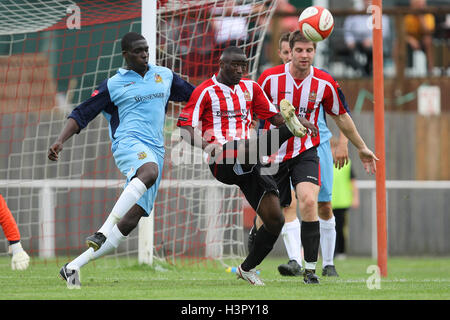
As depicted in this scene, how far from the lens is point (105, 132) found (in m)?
15.3

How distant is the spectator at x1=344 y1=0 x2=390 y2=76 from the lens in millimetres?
17016

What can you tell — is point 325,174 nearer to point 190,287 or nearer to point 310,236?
point 310,236

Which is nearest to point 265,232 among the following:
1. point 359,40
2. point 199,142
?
point 199,142

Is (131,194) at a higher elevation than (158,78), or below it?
below

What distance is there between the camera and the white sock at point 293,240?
9509mm

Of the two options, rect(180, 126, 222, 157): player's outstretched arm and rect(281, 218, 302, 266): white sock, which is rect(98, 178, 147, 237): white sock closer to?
rect(180, 126, 222, 157): player's outstretched arm

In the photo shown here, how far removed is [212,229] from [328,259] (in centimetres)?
297

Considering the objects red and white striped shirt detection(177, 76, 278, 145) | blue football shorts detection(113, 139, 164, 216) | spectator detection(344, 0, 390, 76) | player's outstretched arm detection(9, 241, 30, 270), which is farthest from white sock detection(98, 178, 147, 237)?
spectator detection(344, 0, 390, 76)

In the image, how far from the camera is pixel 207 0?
11125mm

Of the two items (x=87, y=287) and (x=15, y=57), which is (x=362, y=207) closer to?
(x=15, y=57)

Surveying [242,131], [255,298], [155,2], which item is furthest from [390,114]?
[255,298]

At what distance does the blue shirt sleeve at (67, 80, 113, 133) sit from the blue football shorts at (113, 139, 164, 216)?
36 cm

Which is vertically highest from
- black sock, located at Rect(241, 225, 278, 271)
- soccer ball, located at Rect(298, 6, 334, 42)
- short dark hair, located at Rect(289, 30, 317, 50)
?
soccer ball, located at Rect(298, 6, 334, 42)

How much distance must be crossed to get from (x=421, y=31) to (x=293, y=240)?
9.27 m
